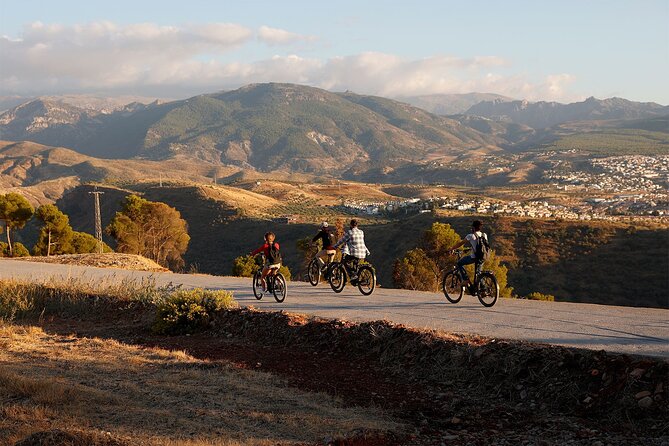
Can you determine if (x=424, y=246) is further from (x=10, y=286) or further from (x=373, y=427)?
(x=373, y=427)

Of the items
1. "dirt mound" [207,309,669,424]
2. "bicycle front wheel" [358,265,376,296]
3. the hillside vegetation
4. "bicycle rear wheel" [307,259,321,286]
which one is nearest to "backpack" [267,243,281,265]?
"bicycle front wheel" [358,265,376,296]

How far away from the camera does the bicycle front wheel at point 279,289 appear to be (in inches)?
631

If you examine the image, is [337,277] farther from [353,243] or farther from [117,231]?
[117,231]

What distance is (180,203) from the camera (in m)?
90.5

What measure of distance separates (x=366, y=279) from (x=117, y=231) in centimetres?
3184

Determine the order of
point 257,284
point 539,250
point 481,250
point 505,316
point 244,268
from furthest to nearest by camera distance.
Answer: point 539,250, point 244,268, point 257,284, point 481,250, point 505,316

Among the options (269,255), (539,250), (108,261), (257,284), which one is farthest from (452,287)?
(539,250)

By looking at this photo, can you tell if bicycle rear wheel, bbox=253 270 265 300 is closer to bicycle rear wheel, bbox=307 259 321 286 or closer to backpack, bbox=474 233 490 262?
bicycle rear wheel, bbox=307 259 321 286

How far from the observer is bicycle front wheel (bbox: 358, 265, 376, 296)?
661 inches

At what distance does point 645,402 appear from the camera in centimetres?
780

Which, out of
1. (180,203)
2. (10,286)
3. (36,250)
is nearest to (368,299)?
(10,286)

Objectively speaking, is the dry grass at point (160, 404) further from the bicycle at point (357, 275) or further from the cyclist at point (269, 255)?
the bicycle at point (357, 275)

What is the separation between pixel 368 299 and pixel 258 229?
6212 centimetres

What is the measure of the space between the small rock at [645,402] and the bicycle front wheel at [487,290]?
21.3 feet
